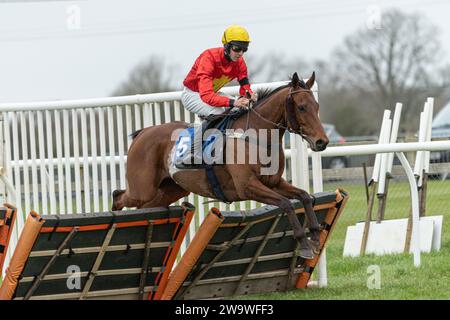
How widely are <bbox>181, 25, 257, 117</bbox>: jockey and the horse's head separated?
356mm

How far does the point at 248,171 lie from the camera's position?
7047 millimetres

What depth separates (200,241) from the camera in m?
6.48

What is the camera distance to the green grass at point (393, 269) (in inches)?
269

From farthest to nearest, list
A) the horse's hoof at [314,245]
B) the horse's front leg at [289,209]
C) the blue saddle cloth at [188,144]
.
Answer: the blue saddle cloth at [188,144]
the horse's hoof at [314,245]
the horse's front leg at [289,209]

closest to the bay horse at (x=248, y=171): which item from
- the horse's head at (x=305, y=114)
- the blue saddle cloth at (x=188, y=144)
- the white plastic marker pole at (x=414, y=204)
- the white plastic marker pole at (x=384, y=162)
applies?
the horse's head at (x=305, y=114)

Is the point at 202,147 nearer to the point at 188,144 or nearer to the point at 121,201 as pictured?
the point at 188,144

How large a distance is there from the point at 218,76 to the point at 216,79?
0.14 ft

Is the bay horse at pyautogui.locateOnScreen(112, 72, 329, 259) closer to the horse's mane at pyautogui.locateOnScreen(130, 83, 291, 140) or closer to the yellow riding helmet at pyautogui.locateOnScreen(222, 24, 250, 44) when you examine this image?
the horse's mane at pyautogui.locateOnScreen(130, 83, 291, 140)

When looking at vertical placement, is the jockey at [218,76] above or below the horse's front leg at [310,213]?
above

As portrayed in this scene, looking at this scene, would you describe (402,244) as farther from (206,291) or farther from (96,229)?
(96,229)

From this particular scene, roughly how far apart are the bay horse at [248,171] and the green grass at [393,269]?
0.47 metres

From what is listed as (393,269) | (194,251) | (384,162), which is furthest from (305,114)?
(384,162)

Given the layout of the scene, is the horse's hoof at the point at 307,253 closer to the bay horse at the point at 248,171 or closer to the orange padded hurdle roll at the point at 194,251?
the bay horse at the point at 248,171

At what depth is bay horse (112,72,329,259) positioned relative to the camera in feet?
22.5
